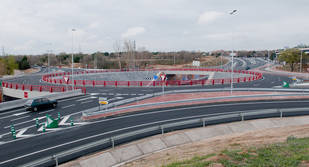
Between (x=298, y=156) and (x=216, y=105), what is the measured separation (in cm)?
1562

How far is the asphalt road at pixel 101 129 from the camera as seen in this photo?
13245 millimetres

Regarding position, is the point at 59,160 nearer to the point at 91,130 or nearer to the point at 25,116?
the point at 91,130

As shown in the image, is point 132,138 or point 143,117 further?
point 143,117

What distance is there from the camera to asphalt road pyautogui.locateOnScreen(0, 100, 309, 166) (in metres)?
13.2

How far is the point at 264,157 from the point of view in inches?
381

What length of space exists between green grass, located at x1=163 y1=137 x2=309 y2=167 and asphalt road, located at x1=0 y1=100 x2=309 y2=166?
24.4 ft

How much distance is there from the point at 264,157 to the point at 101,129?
38.7 feet

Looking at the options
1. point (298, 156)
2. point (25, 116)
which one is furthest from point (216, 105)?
point (25, 116)

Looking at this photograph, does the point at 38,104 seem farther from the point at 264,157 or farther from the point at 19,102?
the point at 264,157

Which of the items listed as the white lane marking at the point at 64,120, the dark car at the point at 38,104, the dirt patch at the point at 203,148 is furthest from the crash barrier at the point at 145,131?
the dark car at the point at 38,104

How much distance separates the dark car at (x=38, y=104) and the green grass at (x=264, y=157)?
19.4 metres

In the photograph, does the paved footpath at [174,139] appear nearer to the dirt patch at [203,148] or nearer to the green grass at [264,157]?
the dirt patch at [203,148]

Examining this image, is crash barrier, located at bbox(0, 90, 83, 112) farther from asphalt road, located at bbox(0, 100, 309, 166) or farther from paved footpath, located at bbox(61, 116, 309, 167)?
paved footpath, located at bbox(61, 116, 309, 167)

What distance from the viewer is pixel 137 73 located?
6494cm
